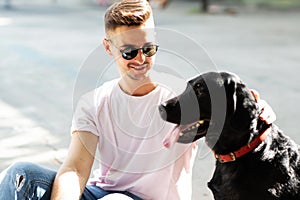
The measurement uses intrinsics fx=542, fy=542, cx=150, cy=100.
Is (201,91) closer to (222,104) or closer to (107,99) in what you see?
(222,104)

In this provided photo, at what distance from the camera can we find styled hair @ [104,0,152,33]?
6.68 feet

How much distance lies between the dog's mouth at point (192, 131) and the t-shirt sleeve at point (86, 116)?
35 centimetres

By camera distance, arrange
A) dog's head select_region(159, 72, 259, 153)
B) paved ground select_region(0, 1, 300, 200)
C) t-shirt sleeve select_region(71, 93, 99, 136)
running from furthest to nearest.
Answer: paved ground select_region(0, 1, 300, 200) → t-shirt sleeve select_region(71, 93, 99, 136) → dog's head select_region(159, 72, 259, 153)

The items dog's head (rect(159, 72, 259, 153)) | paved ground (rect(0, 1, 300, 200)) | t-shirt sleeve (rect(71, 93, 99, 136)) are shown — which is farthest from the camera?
paved ground (rect(0, 1, 300, 200))

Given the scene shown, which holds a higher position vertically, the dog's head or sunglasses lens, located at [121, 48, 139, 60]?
A: sunglasses lens, located at [121, 48, 139, 60]

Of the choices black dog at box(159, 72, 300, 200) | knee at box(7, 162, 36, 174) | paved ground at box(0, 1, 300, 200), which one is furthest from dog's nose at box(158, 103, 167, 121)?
knee at box(7, 162, 36, 174)

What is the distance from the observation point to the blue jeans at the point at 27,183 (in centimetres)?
202

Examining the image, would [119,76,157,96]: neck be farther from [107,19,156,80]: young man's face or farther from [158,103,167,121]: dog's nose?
[158,103,167,121]: dog's nose

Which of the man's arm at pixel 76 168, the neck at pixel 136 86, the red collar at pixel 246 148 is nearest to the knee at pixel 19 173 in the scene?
the man's arm at pixel 76 168

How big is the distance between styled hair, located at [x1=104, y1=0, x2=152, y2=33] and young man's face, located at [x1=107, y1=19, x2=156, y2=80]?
2cm

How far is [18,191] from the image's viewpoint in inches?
79.7

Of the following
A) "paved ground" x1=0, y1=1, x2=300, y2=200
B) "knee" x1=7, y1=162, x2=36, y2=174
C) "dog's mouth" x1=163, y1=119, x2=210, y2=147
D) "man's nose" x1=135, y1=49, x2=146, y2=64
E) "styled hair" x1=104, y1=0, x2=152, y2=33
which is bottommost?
"paved ground" x1=0, y1=1, x2=300, y2=200

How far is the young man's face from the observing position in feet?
6.77

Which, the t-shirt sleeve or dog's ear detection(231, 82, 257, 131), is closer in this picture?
dog's ear detection(231, 82, 257, 131)
